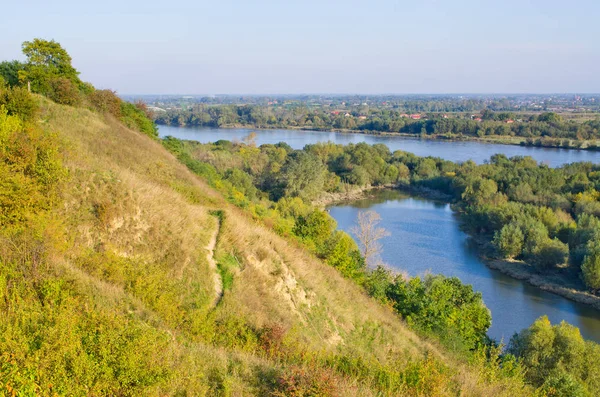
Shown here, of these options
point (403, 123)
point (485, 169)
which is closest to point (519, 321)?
point (485, 169)

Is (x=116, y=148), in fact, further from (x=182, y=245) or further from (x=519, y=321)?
(x=519, y=321)

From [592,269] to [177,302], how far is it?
2071cm

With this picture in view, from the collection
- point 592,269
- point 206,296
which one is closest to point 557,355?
point 206,296

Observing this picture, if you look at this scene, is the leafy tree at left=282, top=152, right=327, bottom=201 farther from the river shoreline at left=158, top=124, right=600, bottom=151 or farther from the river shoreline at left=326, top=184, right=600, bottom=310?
the river shoreline at left=158, top=124, right=600, bottom=151

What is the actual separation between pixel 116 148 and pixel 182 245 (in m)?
6.36

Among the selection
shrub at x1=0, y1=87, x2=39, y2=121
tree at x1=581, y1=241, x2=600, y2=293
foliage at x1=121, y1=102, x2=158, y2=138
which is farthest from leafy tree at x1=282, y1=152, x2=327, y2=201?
shrub at x1=0, y1=87, x2=39, y2=121

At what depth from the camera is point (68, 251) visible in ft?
23.6

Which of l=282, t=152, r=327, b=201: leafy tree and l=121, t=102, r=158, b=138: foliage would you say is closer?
l=121, t=102, r=158, b=138: foliage

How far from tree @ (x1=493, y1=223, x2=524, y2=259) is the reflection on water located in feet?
4.68

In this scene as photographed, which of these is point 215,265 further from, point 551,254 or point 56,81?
point 551,254

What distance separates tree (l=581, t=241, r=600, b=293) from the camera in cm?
2122

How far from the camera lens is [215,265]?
865 cm

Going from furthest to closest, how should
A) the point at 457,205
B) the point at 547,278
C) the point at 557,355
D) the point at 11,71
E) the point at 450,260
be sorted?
the point at 457,205 < the point at 450,260 < the point at 547,278 < the point at 11,71 < the point at 557,355

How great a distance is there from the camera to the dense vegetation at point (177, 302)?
4.44 meters
